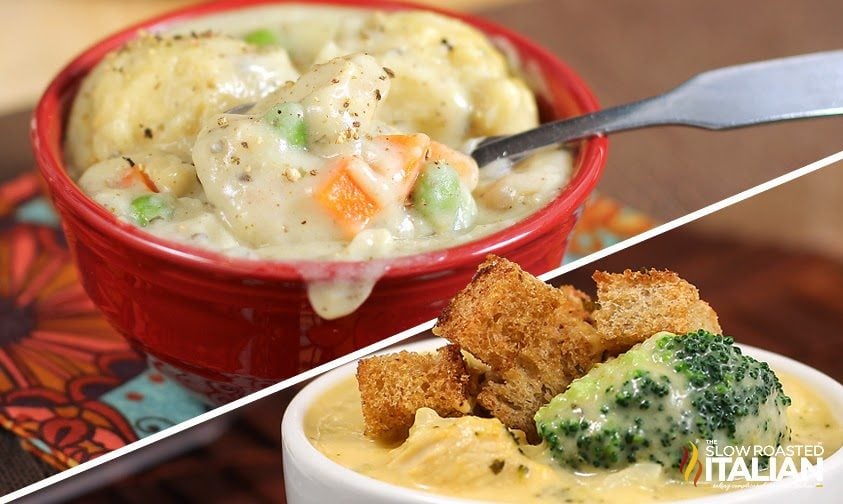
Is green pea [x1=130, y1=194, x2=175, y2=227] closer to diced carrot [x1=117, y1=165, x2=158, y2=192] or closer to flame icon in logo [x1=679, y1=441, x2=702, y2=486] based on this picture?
diced carrot [x1=117, y1=165, x2=158, y2=192]

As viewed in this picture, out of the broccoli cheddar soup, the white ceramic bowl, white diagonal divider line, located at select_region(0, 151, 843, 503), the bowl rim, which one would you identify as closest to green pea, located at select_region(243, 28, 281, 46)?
the broccoli cheddar soup

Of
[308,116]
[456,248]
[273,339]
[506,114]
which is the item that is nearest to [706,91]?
[506,114]

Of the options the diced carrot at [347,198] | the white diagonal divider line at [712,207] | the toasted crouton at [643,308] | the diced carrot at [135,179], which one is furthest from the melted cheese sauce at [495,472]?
the diced carrot at [135,179]

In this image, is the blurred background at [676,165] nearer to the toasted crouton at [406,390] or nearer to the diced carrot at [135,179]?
the toasted crouton at [406,390]

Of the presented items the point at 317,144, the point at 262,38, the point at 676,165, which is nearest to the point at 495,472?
the point at 317,144

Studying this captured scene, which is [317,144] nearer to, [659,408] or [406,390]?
[406,390]

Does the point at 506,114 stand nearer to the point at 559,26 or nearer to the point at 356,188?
the point at 356,188
